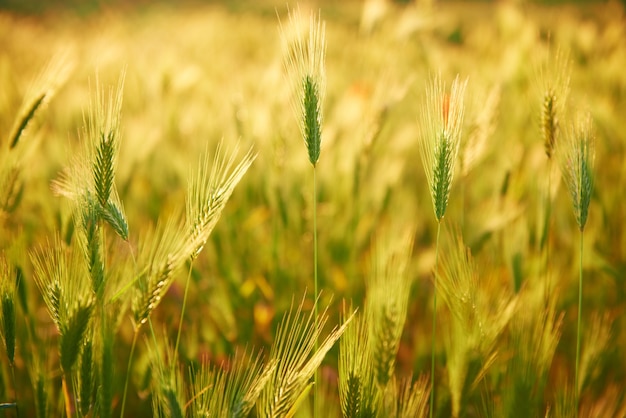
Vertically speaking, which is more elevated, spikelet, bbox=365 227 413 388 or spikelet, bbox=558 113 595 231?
spikelet, bbox=558 113 595 231

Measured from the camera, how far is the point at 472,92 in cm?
115

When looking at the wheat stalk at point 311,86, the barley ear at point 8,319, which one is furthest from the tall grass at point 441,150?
the barley ear at point 8,319

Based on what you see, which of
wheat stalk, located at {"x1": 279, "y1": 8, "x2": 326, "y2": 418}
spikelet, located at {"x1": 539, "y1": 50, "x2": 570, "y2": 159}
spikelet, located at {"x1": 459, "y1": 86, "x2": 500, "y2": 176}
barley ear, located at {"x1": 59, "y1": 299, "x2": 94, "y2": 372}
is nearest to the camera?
barley ear, located at {"x1": 59, "y1": 299, "x2": 94, "y2": 372}

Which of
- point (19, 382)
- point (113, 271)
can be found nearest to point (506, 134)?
point (113, 271)

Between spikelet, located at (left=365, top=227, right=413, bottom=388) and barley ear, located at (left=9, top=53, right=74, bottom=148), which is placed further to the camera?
barley ear, located at (left=9, top=53, right=74, bottom=148)

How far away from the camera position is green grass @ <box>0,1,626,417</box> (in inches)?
24.6

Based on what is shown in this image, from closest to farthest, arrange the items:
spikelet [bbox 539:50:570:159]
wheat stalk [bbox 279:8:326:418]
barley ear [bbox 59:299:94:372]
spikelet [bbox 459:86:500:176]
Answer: barley ear [bbox 59:299:94:372]
wheat stalk [bbox 279:8:326:418]
spikelet [bbox 539:50:570:159]
spikelet [bbox 459:86:500:176]

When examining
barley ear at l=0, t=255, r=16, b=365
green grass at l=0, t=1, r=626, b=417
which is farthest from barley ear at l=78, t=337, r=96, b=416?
barley ear at l=0, t=255, r=16, b=365

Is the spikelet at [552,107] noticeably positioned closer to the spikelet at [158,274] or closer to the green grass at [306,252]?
the green grass at [306,252]

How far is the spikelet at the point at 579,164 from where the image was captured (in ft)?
2.35

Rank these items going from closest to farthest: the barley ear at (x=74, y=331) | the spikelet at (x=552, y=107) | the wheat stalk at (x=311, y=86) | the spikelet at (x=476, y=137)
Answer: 1. the barley ear at (x=74, y=331)
2. the wheat stalk at (x=311, y=86)
3. the spikelet at (x=552, y=107)
4. the spikelet at (x=476, y=137)

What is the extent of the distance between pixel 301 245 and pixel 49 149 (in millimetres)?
859

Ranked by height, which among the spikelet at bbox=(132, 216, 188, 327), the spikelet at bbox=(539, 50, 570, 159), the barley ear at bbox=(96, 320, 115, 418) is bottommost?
the barley ear at bbox=(96, 320, 115, 418)

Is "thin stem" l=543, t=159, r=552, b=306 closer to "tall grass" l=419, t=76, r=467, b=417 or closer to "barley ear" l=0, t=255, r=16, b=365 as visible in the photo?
"tall grass" l=419, t=76, r=467, b=417
